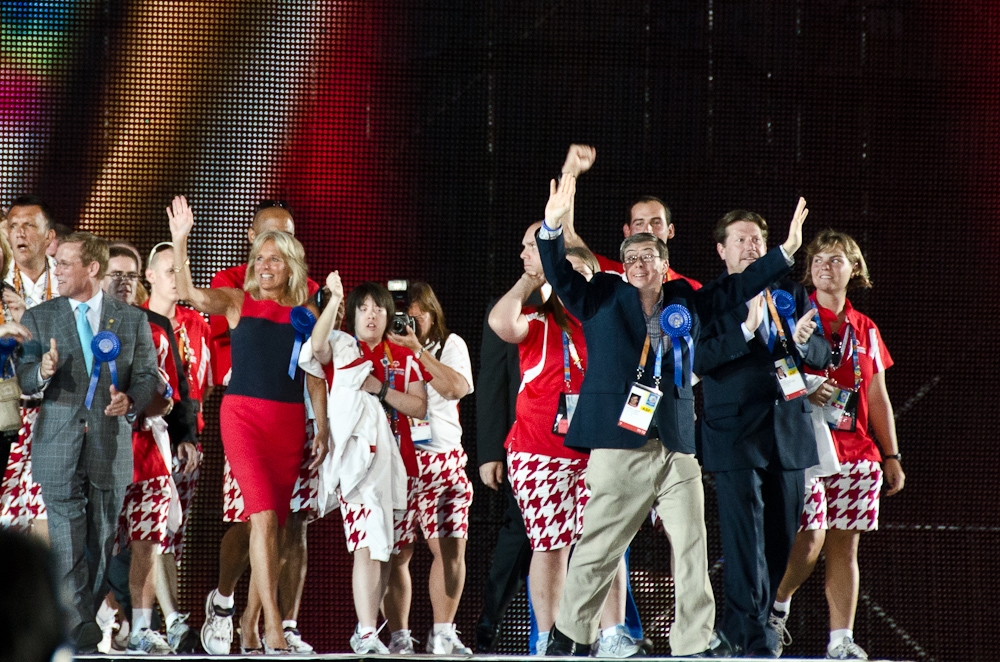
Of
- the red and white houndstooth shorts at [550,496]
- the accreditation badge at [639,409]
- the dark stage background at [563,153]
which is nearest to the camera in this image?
the accreditation badge at [639,409]

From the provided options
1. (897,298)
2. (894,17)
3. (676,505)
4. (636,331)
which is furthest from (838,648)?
(894,17)

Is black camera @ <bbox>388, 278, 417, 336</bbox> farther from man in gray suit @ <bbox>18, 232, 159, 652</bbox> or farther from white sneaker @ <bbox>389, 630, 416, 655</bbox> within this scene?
white sneaker @ <bbox>389, 630, 416, 655</bbox>

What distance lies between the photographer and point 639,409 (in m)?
3.51

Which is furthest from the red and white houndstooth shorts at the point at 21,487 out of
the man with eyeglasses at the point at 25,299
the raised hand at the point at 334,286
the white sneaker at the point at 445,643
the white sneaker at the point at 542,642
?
the white sneaker at the point at 542,642

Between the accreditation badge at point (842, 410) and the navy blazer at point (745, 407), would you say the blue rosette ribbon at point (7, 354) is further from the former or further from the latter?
the accreditation badge at point (842, 410)

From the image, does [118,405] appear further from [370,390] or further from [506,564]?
[506,564]

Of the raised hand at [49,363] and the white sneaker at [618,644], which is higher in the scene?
the raised hand at [49,363]

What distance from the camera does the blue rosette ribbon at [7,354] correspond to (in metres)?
4.01

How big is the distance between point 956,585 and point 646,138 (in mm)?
2482

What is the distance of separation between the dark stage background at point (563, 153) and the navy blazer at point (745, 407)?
155 cm

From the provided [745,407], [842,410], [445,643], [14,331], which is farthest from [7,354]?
[842,410]

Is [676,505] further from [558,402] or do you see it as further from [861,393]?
[861,393]

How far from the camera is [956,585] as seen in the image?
5.53 m

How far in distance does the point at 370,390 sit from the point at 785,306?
144 centimetres
